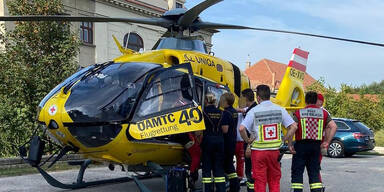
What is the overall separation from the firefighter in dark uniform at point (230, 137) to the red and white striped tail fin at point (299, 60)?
4.43 m

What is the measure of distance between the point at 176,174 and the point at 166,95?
4.12 ft

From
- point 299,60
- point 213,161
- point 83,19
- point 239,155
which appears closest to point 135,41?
point 299,60

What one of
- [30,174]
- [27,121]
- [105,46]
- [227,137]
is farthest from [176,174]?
[105,46]

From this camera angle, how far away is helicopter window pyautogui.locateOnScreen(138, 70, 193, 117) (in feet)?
20.1

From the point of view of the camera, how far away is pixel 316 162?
646 cm

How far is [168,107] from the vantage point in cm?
623

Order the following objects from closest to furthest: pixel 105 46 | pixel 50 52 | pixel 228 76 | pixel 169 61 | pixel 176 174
→ pixel 176 174 < pixel 169 61 < pixel 228 76 < pixel 50 52 < pixel 105 46

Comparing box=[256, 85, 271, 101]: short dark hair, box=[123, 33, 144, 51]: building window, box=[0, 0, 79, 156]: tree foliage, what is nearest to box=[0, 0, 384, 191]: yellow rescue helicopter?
box=[256, 85, 271, 101]: short dark hair

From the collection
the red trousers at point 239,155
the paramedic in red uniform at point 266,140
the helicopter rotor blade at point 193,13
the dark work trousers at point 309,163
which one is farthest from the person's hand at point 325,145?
the helicopter rotor blade at point 193,13

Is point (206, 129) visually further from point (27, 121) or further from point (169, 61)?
point (27, 121)

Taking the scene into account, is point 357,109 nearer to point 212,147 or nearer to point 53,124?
point 212,147

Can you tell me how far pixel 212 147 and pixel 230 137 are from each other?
54 cm

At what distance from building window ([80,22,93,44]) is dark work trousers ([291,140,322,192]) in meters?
20.7

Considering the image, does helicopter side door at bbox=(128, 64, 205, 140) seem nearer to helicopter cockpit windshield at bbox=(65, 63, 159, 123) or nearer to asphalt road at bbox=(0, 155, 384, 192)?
helicopter cockpit windshield at bbox=(65, 63, 159, 123)
